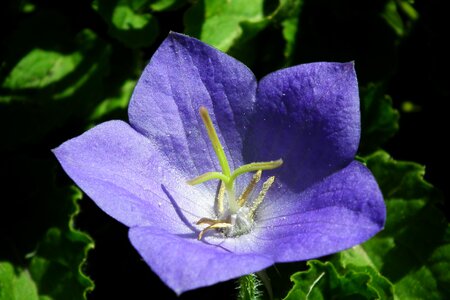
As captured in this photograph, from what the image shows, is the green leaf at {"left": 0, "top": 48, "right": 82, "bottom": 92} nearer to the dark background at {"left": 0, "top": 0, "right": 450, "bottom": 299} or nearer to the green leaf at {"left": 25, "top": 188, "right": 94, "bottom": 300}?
the dark background at {"left": 0, "top": 0, "right": 450, "bottom": 299}

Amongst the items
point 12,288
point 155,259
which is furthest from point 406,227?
point 12,288

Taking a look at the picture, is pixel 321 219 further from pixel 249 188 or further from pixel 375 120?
pixel 375 120

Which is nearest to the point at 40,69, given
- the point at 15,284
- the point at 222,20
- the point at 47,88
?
the point at 47,88

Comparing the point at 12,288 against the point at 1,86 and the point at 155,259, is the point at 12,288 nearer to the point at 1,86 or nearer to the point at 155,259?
the point at 1,86

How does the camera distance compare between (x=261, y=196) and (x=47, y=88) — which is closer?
(x=261, y=196)

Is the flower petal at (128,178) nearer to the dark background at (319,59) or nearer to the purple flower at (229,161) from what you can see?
the purple flower at (229,161)

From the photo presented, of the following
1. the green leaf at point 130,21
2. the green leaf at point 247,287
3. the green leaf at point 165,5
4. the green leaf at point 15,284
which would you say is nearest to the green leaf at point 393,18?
the green leaf at point 165,5

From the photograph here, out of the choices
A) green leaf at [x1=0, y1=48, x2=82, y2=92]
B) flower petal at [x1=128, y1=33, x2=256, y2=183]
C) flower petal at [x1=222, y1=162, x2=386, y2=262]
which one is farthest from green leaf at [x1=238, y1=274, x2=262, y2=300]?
green leaf at [x1=0, y1=48, x2=82, y2=92]
